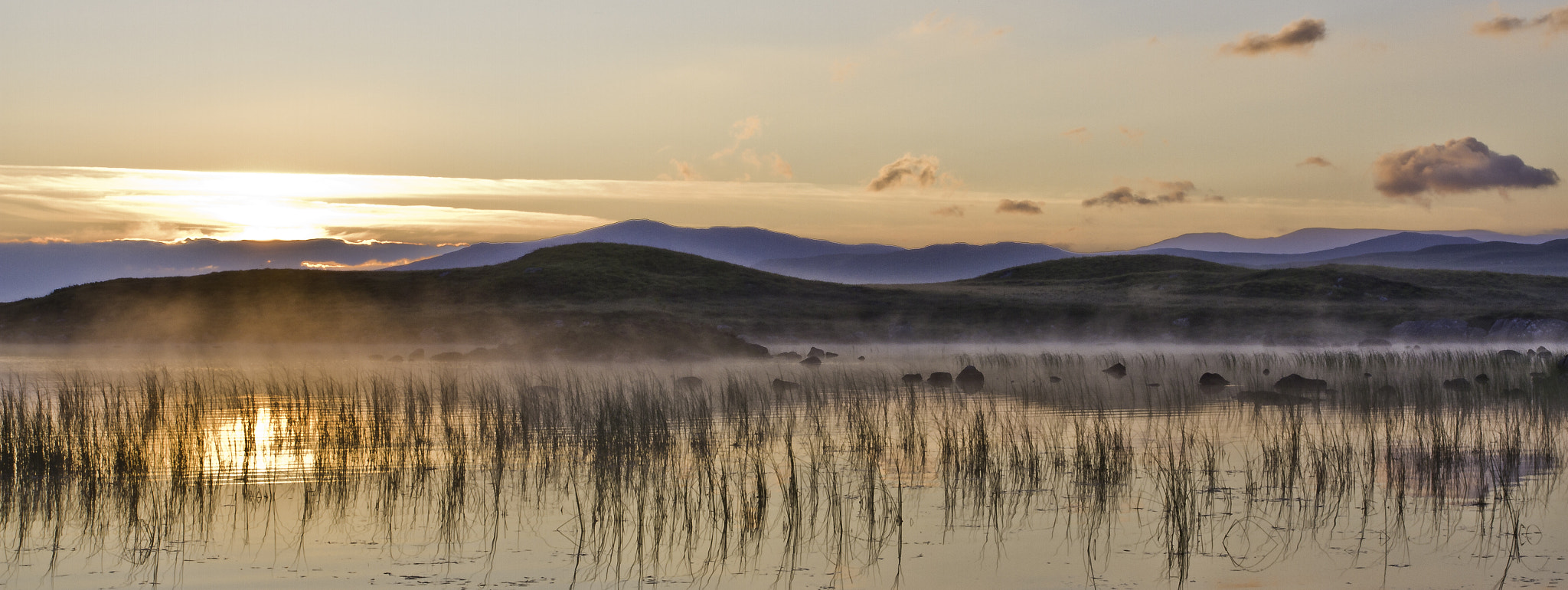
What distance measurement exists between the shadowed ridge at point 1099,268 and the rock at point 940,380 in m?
90.7

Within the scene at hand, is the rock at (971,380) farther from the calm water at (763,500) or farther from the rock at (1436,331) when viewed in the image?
the rock at (1436,331)

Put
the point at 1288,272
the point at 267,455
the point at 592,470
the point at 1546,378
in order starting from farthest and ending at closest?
the point at 1288,272
the point at 1546,378
the point at 267,455
the point at 592,470

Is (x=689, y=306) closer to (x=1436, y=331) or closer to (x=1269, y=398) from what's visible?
(x=1436, y=331)

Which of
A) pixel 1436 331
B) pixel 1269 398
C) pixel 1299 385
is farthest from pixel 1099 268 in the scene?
pixel 1269 398

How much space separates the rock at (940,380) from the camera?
111 feet

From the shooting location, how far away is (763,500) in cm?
1292

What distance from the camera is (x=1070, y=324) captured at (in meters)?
84.7

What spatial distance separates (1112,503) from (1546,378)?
24991mm

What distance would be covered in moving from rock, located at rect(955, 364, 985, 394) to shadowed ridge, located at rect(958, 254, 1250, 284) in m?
90.3

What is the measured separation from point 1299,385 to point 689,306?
2466 inches

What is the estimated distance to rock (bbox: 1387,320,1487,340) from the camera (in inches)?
2776

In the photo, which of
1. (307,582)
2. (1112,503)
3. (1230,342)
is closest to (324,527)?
(307,582)

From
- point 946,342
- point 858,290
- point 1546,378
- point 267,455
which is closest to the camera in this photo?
point 267,455

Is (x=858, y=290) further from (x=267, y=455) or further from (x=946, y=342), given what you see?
(x=267, y=455)
